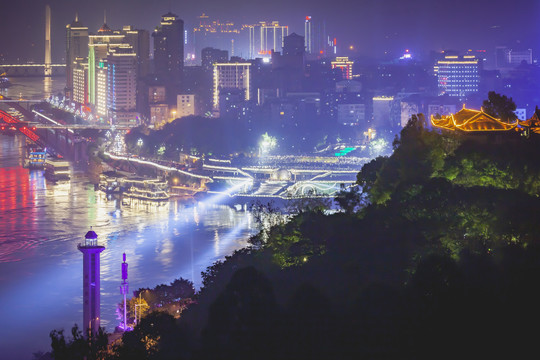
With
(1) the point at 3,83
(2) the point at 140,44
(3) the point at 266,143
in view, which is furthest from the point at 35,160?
(1) the point at 3,83

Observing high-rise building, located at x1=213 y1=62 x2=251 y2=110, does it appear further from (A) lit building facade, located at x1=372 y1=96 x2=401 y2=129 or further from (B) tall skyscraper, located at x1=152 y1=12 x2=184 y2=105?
(A) lit building facade, located at x1=372 y1=96 x2=401 y2=129

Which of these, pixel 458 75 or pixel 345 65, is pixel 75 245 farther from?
pixel 345 65

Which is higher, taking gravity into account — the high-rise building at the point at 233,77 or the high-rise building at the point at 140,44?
the high-rise building at the point at 140,44

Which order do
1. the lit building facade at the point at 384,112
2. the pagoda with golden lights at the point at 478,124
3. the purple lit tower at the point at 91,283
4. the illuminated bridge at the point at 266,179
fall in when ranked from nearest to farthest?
the purple lit tower at the point at 91,283 < the pagoda with golden lights at the point at 478,124 < the illuminated bridge at the point at 266,179 < the lit building facade at the point at 384,112

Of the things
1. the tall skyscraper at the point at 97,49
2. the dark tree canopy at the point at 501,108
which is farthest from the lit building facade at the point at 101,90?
the dark tree canopy at the point at 501,108

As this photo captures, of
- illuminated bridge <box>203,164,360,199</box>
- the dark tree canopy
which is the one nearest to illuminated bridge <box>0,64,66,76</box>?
illuminated bridge <box>203,164,360,199</box>

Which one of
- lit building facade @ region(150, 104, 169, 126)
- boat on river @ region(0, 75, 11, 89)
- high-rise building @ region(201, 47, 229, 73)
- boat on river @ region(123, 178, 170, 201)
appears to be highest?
high-rise building @ region(201, 47, 229, 73)

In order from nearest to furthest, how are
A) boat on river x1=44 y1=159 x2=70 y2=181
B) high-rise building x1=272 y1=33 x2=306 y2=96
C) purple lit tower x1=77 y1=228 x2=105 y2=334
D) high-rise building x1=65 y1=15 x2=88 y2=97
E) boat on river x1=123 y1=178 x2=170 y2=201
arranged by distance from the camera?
purple lit tower x1=77 y1=228 x2=105 y2=334 → boat on river x1=123 y1=178 x2=170 y2=201 → boat on river x1=44 y1=159 x2=70 y2=181 → high-rise building x1=272 y1=33 x2=306 y2=96 → high-rise building x1=65 y1=15 x2=88 y2=97

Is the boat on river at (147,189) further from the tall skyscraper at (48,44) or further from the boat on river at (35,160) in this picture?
the tall skyscraper at (48,44)
